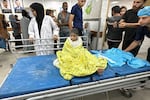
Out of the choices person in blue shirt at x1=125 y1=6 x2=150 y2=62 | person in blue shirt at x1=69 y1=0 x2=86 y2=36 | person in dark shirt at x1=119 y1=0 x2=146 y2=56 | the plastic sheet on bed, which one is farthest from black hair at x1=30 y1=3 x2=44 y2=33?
person in blue shirt at x1=125 y1=6 x2=150 y2=62

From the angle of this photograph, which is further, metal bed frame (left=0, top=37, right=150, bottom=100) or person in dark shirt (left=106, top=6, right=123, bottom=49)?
person in dark shirt (left=106, top=6, right=123, bottom=49)

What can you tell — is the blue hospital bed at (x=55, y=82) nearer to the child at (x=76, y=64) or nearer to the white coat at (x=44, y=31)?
the child at (x=76, y=64)

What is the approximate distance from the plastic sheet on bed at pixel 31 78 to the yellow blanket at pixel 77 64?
0.10 m

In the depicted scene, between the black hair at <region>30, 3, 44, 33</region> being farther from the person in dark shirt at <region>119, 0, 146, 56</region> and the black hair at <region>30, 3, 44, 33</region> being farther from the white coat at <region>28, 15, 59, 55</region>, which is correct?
the person in dark shirt at <region>119, 0, 146, 56</region>

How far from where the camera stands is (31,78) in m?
1.46

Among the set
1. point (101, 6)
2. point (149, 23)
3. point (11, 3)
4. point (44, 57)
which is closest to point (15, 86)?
point (44, 57)

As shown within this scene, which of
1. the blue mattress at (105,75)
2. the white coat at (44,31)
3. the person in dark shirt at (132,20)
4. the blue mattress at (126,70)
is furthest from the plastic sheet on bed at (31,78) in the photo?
the person in dark shirt at (132,20)

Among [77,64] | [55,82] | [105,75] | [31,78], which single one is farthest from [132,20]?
[31,78]

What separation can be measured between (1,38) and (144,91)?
345 cm

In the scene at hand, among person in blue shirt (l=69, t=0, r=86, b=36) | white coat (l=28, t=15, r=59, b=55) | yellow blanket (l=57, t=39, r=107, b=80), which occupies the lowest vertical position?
yellow blanket (l=57, t=39, r=107, b=80)

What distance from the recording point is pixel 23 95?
1219mm

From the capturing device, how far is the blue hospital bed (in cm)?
125

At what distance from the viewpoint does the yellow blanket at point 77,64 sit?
57.6 inches

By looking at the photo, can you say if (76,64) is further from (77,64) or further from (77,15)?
(77,15)
